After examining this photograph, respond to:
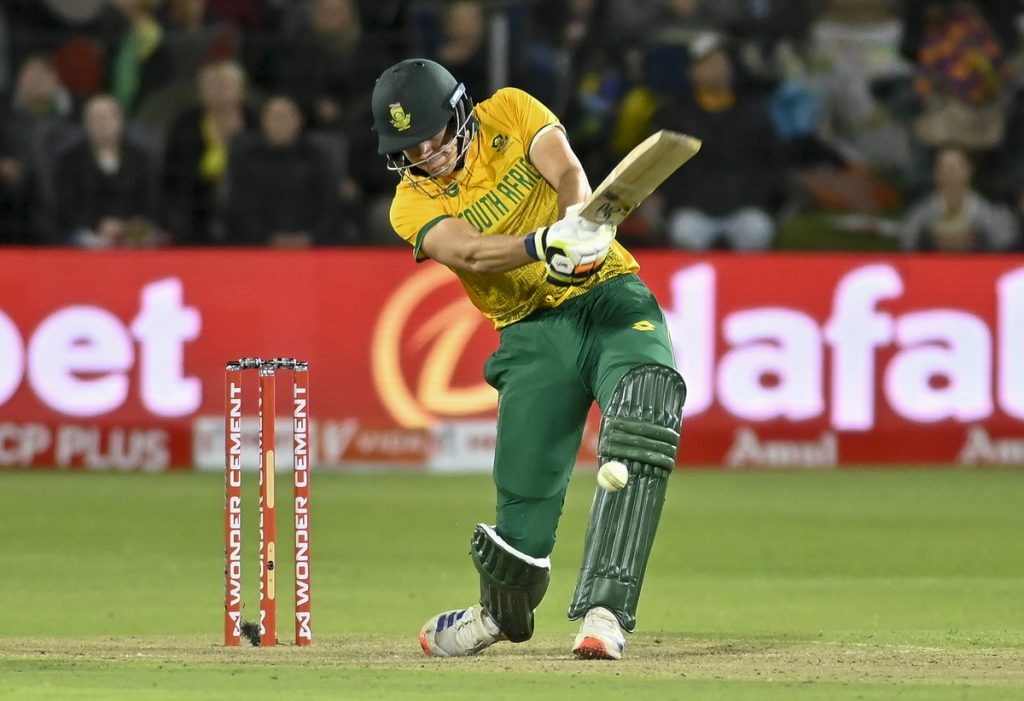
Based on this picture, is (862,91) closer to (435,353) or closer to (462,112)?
(435,353)

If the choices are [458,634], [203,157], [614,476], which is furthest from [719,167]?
[614,476]

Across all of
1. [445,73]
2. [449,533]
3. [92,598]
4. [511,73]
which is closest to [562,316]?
[445,73]

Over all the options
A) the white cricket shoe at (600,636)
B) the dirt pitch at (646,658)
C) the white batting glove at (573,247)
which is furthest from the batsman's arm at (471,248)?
the dirt pitch at (646,658)

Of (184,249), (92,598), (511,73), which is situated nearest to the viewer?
(92,598)

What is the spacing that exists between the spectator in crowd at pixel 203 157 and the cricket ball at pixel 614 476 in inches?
357

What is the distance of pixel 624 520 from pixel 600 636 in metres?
0.36

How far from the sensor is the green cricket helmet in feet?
21.9

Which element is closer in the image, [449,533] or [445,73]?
[445,73]

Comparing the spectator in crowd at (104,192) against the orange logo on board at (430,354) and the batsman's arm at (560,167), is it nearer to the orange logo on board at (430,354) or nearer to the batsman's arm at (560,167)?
the orange logo on board at (430,354)

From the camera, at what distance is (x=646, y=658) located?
21.9ft

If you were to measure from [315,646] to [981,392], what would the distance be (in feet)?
26.9

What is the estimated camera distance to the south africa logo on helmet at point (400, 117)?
6.67 m

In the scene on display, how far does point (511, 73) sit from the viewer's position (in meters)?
15.2

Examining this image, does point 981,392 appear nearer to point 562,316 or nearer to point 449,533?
point 449,533
